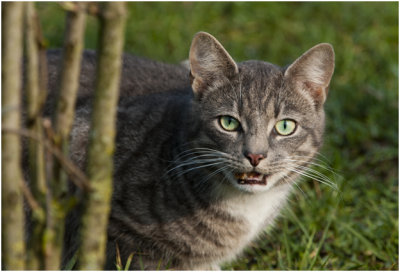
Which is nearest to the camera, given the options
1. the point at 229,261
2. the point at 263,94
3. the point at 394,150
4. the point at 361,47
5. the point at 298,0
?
the point at 263,94

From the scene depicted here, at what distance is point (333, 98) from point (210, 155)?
2.43 meters

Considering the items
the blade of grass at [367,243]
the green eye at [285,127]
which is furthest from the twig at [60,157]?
the blade of grass at [367,243]

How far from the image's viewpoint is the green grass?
336 cm

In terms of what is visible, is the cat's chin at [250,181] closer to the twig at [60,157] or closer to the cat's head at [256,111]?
the cat's head at [256,111]

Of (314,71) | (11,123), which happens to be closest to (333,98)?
(314,71)

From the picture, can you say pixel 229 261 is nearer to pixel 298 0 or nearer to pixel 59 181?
pixel 59 181

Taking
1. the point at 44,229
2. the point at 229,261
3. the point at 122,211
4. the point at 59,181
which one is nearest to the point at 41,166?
the point at 59,181

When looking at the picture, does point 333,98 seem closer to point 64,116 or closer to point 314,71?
point 314,71

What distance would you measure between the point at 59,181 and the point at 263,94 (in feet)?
4.39

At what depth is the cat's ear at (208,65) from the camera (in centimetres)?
275

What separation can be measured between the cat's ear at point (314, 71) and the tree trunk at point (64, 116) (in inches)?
56.8

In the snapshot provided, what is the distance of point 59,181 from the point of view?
1694mm

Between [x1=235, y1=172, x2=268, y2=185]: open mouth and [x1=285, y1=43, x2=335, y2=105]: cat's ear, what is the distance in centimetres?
49

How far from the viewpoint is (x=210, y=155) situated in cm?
270
